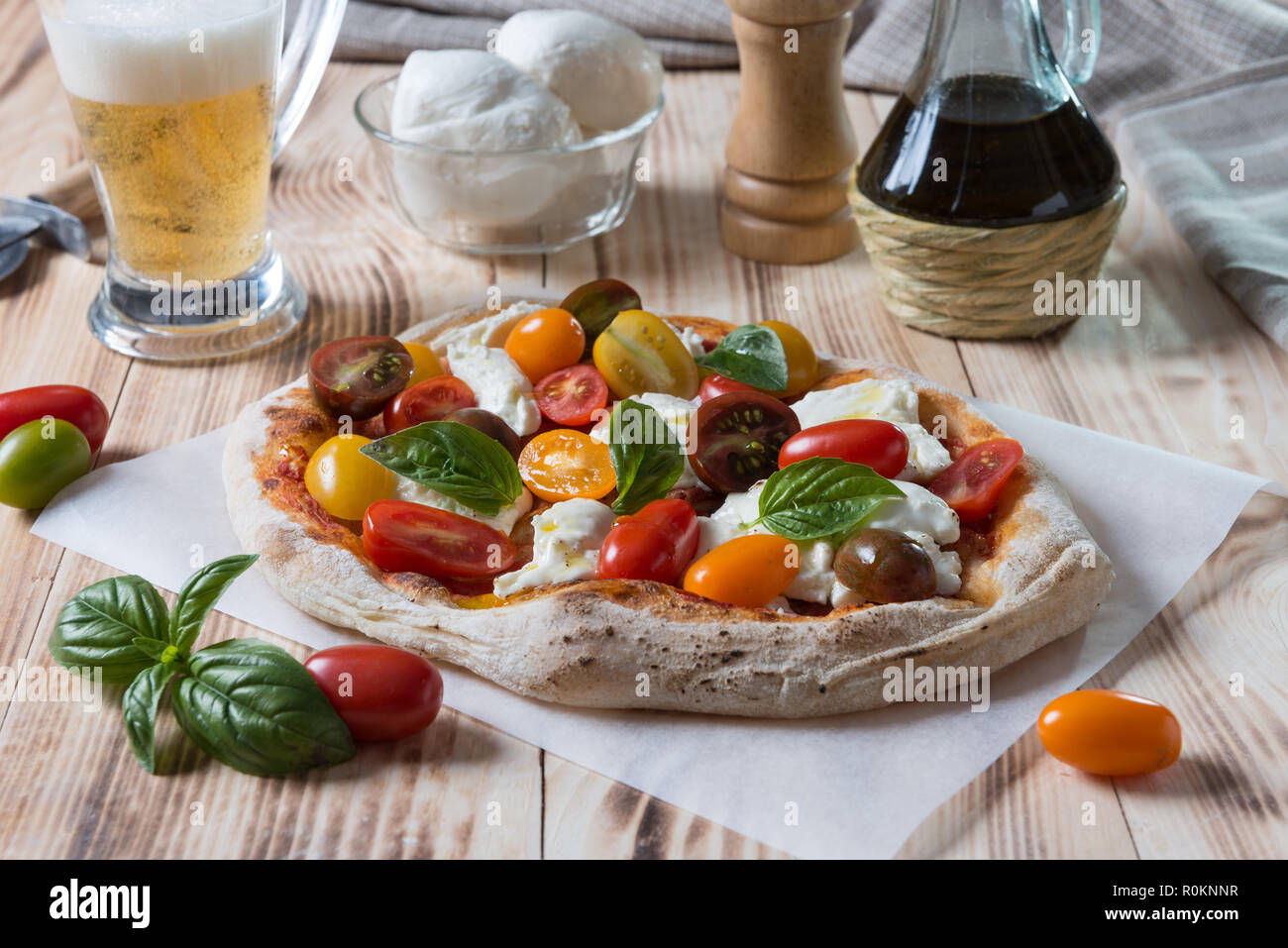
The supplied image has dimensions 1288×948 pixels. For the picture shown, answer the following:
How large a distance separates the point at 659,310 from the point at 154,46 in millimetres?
1069

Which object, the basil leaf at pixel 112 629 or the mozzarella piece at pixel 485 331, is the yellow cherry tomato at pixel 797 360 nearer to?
the mozzarella piece at pixel 485 331

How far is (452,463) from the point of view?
1.84 m

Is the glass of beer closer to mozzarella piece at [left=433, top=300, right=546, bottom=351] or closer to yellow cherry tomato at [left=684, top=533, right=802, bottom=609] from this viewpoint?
mozzarella piece at [left=433, top=300, right=546, bottom=351]

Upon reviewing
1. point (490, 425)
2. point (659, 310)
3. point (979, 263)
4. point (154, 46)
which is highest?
point (154, 46)

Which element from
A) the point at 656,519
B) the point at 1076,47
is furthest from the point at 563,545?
the point at 1076,47

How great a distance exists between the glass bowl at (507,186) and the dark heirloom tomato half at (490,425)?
85 cm

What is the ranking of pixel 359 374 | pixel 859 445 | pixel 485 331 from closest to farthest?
pixel 859 445 < pixel 359 374 < pixel 485 331

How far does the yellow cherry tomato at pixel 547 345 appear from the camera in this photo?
7.18 ft

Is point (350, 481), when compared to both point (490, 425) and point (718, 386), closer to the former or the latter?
point (490, 425)

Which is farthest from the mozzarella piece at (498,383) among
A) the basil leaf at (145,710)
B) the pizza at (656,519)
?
the basil leaf at (145,710)

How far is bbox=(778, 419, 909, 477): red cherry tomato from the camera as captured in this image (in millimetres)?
1839

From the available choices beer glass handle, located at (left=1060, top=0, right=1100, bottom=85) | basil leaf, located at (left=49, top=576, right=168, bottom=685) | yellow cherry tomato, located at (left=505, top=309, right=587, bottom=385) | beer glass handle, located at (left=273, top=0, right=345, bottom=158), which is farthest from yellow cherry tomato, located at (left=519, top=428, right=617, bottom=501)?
beer glass handle, located at (left=1060, top=0, right=1100, bottom=85)

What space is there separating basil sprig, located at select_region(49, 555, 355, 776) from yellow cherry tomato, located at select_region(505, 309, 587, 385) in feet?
2.25

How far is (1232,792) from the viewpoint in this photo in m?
1.49
